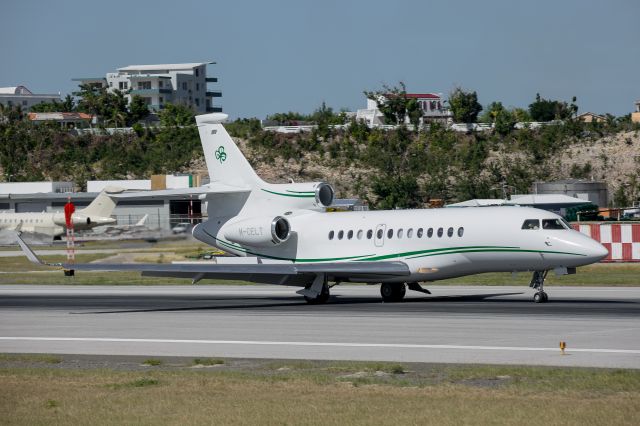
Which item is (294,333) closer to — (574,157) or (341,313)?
(341,313)

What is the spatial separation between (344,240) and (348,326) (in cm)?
954

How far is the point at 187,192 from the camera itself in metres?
34.5

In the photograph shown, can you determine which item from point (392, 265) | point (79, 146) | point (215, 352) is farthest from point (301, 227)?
point (79, 146)

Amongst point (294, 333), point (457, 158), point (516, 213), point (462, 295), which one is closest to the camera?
point (294, 333)

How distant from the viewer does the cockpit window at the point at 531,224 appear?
104 ft

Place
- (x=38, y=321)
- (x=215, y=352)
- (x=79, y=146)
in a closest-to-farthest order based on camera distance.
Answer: (x=215, y=352) → (x=38, y=321) → (x=79, y=146)

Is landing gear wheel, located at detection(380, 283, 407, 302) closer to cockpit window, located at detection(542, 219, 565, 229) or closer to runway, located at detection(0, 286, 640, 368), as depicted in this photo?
runway, located at detection(0, 286, 640, 368)

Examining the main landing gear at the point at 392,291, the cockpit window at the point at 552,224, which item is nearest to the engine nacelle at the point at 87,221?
the main landing gear at the point at 392,291

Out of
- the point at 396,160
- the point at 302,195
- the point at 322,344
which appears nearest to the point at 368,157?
the point at 396,160

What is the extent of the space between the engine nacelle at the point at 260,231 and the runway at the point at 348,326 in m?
1.96

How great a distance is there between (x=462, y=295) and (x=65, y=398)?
21.6 metres

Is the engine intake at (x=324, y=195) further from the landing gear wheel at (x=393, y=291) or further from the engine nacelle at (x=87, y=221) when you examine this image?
the engine nacelle at (x=87, y=221)

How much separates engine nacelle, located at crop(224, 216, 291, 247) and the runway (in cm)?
196

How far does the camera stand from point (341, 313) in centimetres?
3030
